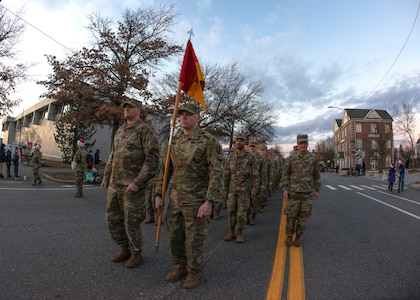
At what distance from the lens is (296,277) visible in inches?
146

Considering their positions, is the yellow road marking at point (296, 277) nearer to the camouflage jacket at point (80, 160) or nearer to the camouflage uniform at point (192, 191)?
the camouflage uniform at point (192, 191)

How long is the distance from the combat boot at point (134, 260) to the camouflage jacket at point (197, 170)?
948 mm

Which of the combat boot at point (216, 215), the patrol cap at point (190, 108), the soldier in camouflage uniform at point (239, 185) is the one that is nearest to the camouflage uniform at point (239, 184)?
the soldier in camouflage uniform at point (239, 185)

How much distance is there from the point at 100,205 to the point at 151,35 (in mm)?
14604

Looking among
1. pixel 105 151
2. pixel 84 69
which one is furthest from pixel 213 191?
pixel 105 151

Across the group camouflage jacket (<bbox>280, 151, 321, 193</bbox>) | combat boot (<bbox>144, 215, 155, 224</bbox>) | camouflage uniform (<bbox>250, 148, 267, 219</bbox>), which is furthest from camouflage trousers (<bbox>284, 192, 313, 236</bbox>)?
combat boot (<bbox>144, 215, 155, 224</bbox>)

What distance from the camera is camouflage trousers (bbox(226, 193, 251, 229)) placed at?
544 cm

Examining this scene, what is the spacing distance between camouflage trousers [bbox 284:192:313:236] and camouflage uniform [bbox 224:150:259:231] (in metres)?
0.77

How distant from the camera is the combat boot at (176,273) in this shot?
3.46 m

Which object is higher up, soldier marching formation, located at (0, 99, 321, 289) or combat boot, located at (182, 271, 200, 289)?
soldier marching formation, located at (0, 99, 321, 289)

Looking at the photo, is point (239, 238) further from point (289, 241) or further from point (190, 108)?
point (190, 108)

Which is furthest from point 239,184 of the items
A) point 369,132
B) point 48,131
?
point 369,132

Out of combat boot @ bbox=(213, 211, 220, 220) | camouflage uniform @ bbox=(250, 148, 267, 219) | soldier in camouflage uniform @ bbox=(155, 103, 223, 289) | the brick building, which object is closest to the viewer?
soldier in camouflage uniform @ bbox=(155, 103, 223, 289)

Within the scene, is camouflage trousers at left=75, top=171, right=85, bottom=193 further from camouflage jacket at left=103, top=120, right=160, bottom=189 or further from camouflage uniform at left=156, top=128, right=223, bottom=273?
camouflage uniform at left=156, top=128, right=223, bottom=273
